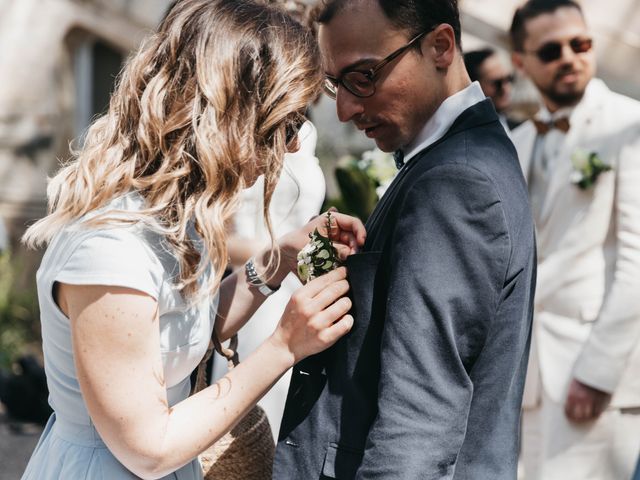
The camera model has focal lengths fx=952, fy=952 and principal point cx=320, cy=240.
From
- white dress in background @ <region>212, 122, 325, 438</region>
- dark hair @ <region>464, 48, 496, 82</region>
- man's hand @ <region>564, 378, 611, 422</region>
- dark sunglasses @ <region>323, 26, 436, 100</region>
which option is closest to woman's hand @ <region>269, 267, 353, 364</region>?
dark sunglasses @ <region>323, 26, 436, 100</region>

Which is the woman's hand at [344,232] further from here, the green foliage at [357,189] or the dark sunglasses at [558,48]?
the dark sunglasses at [558,48]

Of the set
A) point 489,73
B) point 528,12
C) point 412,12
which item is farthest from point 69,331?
point 489,73

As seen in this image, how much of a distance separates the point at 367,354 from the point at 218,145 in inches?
21.0

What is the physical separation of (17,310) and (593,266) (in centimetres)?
630

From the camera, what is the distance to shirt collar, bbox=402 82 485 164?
6.93 feet

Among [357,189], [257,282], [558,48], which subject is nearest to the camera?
[257,282]

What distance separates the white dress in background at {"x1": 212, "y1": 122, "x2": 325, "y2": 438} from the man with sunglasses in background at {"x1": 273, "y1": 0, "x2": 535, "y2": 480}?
1303mm

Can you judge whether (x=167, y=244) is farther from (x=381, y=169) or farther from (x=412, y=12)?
(x=381, y=169)

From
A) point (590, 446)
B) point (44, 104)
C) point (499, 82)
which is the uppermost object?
point (499, 82)

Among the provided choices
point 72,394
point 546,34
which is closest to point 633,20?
point 546,34

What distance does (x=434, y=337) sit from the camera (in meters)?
1.85

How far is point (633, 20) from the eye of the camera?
22.8ft

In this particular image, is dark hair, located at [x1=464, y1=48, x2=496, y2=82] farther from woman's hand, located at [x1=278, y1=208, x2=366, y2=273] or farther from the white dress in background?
woman's hand, located at [x1=278, y1=208, x2=366, y2=273]

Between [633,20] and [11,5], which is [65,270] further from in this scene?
[11,5]
